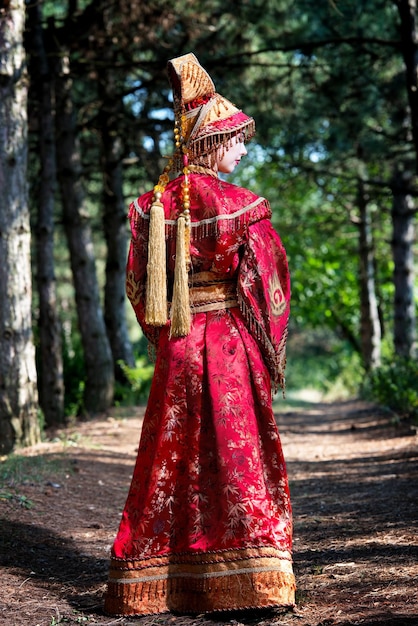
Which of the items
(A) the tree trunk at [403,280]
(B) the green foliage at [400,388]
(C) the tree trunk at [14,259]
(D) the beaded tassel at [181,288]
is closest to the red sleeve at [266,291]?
(D) the beaded tassel at [181,288]

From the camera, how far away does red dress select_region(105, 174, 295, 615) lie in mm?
3531

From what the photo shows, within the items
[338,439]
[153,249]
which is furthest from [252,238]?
[338,439]

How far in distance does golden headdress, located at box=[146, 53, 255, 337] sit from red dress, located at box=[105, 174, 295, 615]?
0.28 feet

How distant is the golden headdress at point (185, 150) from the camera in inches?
149

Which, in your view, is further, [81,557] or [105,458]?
[105,458]

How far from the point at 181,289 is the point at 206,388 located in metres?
0.48

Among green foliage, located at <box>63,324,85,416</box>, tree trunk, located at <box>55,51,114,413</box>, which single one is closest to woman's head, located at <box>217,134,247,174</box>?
tree trunk, located at <box>55,51,114,413</box>

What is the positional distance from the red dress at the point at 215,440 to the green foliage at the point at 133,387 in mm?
8432

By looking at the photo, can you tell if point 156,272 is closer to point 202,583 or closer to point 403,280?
point 202,583

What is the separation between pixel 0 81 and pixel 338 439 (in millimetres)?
5476

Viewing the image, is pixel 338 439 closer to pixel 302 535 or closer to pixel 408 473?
pixel 408 473

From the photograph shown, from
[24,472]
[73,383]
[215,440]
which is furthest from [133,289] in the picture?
[73,383]

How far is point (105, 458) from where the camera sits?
24.9 feet

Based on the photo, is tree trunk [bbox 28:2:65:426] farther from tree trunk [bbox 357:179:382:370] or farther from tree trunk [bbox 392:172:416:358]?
tree trunk [bbox 357:179:382:370]
